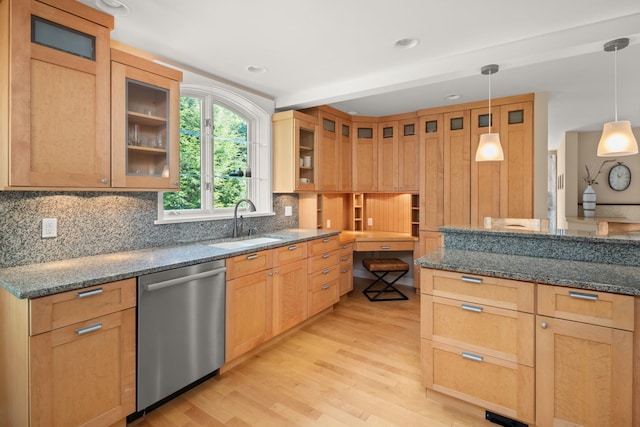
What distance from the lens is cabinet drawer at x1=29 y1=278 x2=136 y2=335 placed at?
149 centimetres

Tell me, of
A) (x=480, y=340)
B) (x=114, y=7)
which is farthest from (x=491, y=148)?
(x=114, y=7)

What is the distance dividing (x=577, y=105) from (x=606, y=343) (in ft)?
12.5

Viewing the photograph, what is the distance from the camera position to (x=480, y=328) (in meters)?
1.93

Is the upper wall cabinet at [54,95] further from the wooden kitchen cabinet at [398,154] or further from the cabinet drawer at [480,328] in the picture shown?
the wooden kitchen cabinet at [398,154]

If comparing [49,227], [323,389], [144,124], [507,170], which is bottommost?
[323,389]

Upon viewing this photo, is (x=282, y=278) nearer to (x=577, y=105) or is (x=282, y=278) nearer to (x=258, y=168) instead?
(x=258, y=168)

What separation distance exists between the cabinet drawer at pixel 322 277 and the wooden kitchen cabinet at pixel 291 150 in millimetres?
963

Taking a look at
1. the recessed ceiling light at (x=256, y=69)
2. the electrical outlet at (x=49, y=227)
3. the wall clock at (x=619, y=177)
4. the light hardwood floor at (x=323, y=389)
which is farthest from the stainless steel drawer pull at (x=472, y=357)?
the wall clock at (x=619, y=177)

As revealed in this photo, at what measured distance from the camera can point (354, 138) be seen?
4719mm

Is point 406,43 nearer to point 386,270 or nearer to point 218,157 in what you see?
point 218,157

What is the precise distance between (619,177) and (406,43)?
6.34 meters

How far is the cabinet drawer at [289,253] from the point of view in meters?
2.88

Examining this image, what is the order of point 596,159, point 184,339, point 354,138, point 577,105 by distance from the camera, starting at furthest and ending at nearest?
point 596,159, point 354,138, point 577,105, point 184,339

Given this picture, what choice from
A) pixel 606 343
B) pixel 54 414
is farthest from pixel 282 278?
Answer: pixel 606 343
